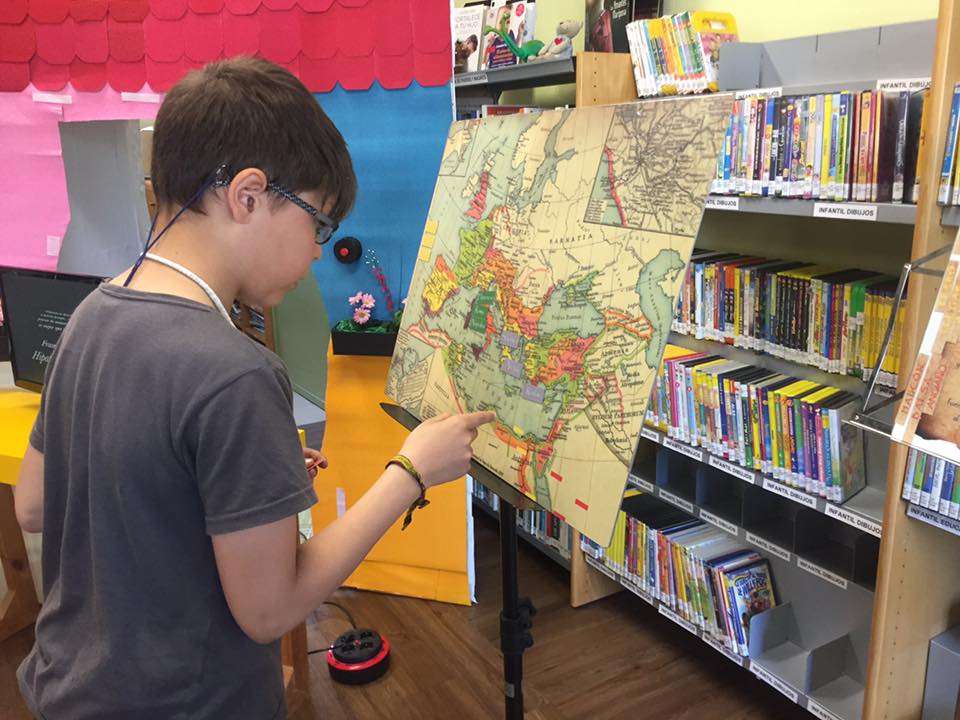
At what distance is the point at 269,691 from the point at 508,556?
1.69ft

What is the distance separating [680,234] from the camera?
1.06 m

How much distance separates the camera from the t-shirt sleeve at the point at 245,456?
81 centimetres

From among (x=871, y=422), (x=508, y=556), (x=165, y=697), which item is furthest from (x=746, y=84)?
(x=165, y=697)

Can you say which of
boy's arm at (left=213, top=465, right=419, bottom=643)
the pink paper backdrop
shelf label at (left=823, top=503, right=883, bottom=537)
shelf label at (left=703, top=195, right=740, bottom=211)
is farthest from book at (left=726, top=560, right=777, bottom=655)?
the pink paper backdrop

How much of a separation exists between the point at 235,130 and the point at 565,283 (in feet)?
1.86

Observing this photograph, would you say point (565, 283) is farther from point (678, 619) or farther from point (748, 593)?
point (678, 619)

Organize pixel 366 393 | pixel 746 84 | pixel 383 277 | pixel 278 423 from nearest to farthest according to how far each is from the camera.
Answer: pixel 278 423, pixel 746 84, pixel 383 277, pixel 366 393

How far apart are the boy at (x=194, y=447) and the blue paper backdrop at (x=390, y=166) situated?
4.63 feet

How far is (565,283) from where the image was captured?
124 centimetres

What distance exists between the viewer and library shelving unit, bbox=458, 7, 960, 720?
1.61m

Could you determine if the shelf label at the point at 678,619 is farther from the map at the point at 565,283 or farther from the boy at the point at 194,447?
the boy at the point at 194,447

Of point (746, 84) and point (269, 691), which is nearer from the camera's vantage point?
point (269, 691)

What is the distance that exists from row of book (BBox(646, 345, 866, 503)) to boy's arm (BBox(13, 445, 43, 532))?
1.18 m

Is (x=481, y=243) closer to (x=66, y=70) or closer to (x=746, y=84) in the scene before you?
(x=746, y=84)
